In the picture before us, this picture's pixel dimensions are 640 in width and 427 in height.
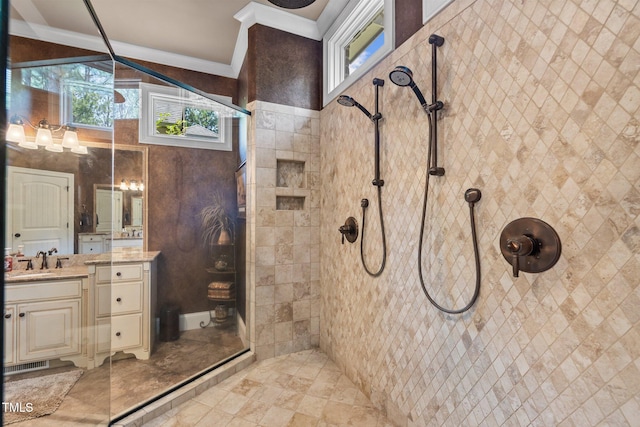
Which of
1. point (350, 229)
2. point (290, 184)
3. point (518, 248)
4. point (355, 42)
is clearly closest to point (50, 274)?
point (290, 184)

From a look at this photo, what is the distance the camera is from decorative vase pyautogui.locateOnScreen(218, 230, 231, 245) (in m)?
2.48

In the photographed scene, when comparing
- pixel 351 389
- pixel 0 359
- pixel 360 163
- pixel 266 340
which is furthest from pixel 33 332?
pixel 360 163

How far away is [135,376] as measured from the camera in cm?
204

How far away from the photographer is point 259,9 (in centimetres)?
236

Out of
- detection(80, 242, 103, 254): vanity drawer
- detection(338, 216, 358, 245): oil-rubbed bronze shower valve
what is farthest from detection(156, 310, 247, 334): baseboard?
detection(338, 216, 358, 245): oil-rubbed bronze shower valve

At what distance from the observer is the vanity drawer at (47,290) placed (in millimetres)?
1478

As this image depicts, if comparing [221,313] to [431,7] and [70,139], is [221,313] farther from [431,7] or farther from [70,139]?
[431,7]

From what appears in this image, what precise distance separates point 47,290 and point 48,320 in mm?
179

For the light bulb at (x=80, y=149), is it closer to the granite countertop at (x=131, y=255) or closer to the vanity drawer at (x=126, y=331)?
the granite countertop at (x=131, y=255)

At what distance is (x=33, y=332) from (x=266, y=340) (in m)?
1.49

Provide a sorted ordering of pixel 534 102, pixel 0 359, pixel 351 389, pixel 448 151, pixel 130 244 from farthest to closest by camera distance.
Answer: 1. pixel 130 244
2. pixel 351 389
3. pixel 448 151
4. pixel 534 102
5. pixel 0 359

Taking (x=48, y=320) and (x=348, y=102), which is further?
(x=348, y=102)

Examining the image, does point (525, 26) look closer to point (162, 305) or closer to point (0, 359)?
point (0, 359)

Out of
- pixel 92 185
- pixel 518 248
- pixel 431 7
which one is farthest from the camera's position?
pixel 92 185
